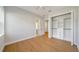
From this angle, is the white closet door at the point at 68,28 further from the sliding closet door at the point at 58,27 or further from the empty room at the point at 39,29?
the sliding closet door at the point at 58,27

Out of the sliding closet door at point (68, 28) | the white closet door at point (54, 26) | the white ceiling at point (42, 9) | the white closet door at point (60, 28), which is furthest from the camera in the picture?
the white closet door at point (54, 26)

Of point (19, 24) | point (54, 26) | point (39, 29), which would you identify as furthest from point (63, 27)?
point (19, 24)

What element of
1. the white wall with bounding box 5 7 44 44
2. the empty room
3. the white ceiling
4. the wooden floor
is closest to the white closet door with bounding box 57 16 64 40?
the empty room

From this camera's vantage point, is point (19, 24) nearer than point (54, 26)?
Yes

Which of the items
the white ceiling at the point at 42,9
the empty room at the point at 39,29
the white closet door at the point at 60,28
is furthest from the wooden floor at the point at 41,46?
the white ceiling at the point at 42,9

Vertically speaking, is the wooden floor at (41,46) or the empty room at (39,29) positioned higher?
the empty room at (39,29)

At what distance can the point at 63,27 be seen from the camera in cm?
222

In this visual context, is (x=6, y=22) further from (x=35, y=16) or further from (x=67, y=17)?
(x=67, y=17)

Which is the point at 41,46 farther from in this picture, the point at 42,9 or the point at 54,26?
the point at 42,9

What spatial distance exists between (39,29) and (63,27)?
615 millimetres

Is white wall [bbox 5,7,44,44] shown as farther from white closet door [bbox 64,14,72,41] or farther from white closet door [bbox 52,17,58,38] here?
white closet door [bbox 64,14,72,41]

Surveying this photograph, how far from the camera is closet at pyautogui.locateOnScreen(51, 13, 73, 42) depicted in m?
2.12

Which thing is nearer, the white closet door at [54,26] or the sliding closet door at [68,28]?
the sliding closet door at [68,28]

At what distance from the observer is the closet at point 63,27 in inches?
83.7
